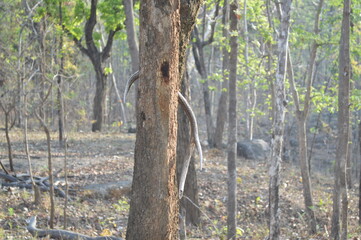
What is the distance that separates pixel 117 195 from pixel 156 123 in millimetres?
7746

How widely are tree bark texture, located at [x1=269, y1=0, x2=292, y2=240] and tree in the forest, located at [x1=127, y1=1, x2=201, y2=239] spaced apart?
4.58 metres

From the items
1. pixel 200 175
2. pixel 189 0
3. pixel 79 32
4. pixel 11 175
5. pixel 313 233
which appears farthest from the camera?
pixel 79 32

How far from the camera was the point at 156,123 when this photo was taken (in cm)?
398

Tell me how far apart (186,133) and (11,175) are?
4.30 m

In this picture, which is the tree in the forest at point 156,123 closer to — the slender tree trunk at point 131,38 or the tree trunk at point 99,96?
the slender tree trunk at point 131,38

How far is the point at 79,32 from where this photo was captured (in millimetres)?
19188

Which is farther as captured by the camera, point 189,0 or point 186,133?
point 186,133

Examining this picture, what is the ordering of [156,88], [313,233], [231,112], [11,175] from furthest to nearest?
[313,233]
[11,175]
[231,112]
[156,88]

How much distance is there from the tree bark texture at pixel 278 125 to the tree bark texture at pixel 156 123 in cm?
460

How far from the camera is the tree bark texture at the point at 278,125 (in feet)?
27.3

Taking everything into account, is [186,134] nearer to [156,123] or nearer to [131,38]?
[131,38]

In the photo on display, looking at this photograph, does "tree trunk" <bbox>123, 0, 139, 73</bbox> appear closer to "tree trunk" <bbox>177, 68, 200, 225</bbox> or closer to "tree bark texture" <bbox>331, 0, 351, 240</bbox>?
Result: "tree trunk" <bbox>177, 68, 200, 225</bbox>

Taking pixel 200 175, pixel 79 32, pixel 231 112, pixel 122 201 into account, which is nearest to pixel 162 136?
pixel 231 112

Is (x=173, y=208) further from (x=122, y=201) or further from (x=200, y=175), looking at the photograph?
(x=200, y=175)
